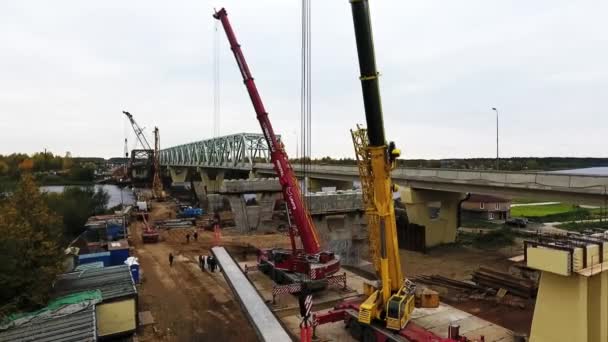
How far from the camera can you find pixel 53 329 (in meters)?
14.6

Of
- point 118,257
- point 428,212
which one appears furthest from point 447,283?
point 118,257

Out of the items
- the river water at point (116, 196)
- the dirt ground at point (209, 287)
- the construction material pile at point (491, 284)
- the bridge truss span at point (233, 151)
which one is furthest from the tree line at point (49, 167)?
the construction material pile at point (491, 284)

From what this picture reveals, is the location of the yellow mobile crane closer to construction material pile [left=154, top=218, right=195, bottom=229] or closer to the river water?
construction material pile [left=154, top=218, right=195, bottom=229]

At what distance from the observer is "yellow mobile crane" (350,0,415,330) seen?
13.5 metres

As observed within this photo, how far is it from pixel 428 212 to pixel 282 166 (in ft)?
73.6

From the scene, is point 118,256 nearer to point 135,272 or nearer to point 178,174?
point 135,272

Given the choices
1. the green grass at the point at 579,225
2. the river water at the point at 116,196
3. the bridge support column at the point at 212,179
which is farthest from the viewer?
the bridge support column at the point at 212,179

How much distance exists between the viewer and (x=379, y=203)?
14.6 m

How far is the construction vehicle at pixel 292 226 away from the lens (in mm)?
22297

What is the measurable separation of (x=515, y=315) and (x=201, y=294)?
17829 millimetres

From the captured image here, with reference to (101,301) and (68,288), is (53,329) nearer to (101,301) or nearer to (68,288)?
(101,301)

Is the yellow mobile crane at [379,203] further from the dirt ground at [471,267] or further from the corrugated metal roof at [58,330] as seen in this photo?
the corrugated metal roof at [58,330]

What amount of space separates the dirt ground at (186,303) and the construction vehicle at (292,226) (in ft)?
13.0

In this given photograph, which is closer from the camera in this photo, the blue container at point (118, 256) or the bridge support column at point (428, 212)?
the blue container at point (118, 256)
